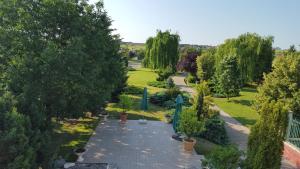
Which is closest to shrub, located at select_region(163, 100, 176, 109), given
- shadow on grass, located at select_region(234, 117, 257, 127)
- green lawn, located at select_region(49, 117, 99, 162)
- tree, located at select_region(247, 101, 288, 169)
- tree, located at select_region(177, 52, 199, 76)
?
shadow on grass, located at select_region(234, 117, 257, 127)

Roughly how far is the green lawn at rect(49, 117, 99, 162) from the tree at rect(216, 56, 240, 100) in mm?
12549

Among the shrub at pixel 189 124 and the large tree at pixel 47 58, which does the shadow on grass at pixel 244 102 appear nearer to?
the shrub at pixel 189 124

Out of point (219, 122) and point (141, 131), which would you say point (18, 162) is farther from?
point (219, 122)

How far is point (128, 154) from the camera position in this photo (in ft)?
41.7

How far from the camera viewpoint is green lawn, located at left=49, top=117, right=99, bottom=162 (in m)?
12.2

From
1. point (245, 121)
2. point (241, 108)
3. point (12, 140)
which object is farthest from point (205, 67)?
point (12, 140)

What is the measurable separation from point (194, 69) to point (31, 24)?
27.4m

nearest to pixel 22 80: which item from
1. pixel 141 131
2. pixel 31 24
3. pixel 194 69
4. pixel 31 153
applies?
pixel 31 24

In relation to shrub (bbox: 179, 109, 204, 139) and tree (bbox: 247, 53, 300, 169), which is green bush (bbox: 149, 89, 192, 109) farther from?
shrub (bbox: 179, 109, 204, 139)

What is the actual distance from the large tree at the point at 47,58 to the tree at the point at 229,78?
50.8 ft

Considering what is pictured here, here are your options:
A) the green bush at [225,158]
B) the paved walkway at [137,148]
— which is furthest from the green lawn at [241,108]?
the green bush at [225,158]

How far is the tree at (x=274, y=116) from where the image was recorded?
9672mm

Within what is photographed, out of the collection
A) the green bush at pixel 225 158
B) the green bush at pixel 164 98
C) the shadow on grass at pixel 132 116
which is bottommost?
the shadow on grass at pixel 132 116

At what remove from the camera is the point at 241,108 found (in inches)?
955
